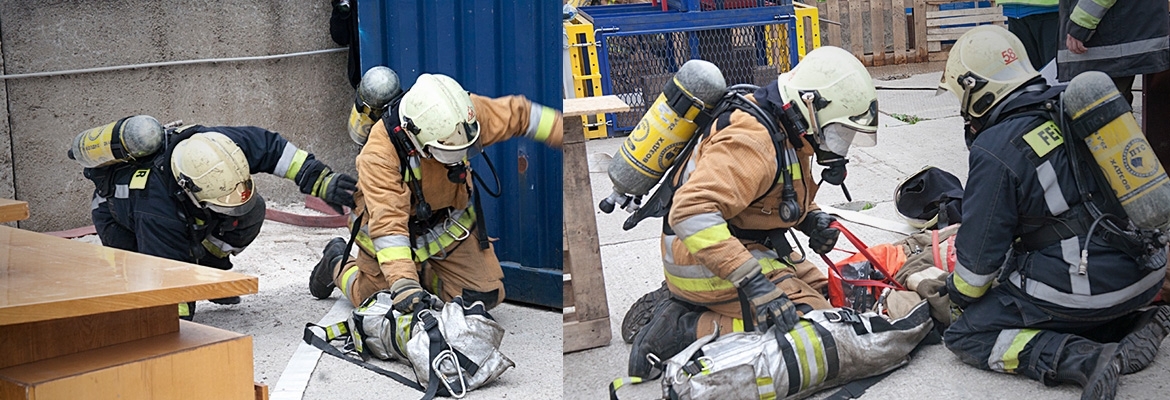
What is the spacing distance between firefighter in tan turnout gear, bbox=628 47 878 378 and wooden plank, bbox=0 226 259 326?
761 millimetres

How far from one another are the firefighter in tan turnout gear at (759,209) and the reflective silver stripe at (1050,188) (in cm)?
27

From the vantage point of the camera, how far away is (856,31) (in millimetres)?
1484

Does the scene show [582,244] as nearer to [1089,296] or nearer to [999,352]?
[999,352]

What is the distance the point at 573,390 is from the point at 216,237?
109cm

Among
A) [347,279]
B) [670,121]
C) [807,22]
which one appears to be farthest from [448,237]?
[807,22]

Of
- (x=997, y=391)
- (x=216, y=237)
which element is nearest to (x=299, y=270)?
(x=216, y=237)

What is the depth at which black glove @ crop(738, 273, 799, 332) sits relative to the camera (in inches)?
63.1

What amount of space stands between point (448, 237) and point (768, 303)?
149cm

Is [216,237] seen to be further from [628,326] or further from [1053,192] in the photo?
[1053,192]

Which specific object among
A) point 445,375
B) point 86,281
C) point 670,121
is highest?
point 670,121

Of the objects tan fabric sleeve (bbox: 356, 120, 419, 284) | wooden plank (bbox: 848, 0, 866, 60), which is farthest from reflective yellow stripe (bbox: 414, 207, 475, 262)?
wooden plank (bbox: 848, 0, 866, 60)

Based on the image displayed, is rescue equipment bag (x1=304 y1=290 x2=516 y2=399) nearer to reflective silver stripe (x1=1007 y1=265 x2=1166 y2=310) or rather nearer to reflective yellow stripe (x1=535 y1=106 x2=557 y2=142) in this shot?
reflective yellow stripe (x1=535 y1=106 x2=557 y2=142)

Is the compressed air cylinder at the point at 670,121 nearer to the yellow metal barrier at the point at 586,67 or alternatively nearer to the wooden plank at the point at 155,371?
the yellow metal barrier at the point at 586,67

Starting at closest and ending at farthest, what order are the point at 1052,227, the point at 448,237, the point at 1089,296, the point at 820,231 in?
the point at 1052,227 → the point at 1089,296 → the point at 820,231 → the point at 448,237
